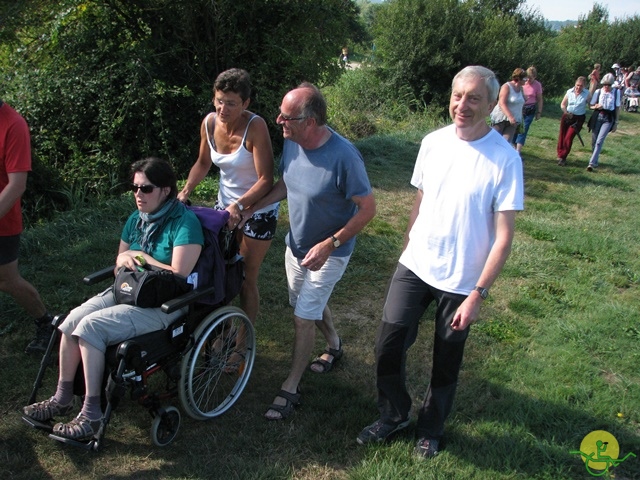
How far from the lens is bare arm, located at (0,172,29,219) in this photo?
125 inches

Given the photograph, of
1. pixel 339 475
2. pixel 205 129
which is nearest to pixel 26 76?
pixel 205 129

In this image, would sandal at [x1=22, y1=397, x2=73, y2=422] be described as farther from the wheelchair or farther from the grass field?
the grass field

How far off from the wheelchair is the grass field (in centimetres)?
16

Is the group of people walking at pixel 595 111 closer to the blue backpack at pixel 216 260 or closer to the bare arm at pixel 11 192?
the blue backpack at pixel 216 260

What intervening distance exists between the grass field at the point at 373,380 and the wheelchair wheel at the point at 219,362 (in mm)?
127

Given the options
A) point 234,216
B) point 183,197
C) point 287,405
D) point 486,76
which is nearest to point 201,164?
point 183,197

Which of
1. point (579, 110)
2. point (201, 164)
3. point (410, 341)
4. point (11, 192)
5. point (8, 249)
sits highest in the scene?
point (579, 110)

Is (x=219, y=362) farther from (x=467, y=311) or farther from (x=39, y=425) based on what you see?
(x=467, y=311)

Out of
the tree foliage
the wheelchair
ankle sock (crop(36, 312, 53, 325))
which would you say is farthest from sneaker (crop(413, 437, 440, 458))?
the tree foliage

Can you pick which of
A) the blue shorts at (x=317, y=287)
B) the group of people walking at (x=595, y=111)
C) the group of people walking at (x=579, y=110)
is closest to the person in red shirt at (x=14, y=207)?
the blue shorts at (x=317, y=287)

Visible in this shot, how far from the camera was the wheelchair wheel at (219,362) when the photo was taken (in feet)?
9.68

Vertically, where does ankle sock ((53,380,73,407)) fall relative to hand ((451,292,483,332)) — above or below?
below

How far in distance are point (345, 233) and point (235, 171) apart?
0.86 metres

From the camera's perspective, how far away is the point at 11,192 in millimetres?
3211
